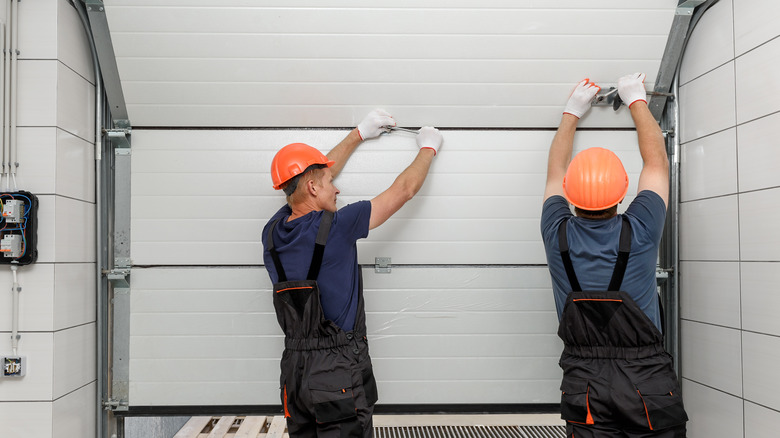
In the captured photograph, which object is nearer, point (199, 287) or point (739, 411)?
Result: point (739, 411)

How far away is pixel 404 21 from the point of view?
2.37m

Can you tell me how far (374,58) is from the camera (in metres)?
2.45

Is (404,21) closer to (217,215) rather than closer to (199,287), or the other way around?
(217,215)

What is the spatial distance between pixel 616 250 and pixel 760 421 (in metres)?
0.93

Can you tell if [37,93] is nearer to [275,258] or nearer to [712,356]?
[275,258]

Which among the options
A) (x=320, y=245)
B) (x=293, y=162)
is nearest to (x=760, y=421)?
(x=320, y=245)

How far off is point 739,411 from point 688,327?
1.55 ft

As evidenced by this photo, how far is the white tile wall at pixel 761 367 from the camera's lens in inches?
78.6

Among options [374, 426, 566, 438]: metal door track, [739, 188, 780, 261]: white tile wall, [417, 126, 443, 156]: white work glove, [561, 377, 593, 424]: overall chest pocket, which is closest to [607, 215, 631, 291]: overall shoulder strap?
[561, 377, 593, 424]: overall chest pocket

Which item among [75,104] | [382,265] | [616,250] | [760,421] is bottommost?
[760,421]

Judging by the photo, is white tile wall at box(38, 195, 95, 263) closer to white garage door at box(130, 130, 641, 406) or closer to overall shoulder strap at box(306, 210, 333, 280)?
white garage door at box(130, 130, 641, 406)

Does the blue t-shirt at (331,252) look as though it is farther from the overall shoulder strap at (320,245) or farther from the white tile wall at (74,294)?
the white tile wall at (74,294)

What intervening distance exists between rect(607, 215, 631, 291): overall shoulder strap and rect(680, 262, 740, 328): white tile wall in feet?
2.28

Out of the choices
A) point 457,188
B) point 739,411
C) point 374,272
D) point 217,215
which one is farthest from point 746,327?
point 217,215
